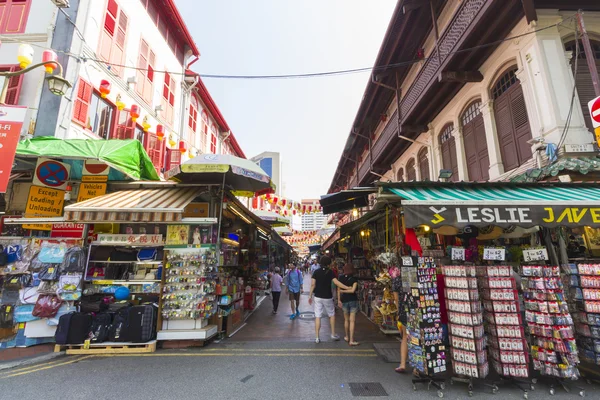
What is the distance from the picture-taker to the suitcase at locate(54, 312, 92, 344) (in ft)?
20.8

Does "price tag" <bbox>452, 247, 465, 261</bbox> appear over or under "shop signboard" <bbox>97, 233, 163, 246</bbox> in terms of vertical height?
under

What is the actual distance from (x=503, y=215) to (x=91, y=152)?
8917 millimetres

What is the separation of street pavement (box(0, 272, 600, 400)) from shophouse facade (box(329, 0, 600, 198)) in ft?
18.8

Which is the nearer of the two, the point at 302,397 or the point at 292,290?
the point at 302,397

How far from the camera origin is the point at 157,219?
21.5 feet

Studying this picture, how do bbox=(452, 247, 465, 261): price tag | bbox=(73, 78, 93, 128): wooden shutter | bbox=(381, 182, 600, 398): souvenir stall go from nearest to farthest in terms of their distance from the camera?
1. bbox=(381, 182, 600, 398): souvenir stall
2. bbox=(452, 247, 465, 261): price tag
3. bbox=(73, 78, 93, 128): wooden shutter

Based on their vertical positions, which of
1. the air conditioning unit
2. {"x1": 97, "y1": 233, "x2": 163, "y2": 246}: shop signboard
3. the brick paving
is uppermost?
the air conditioning unit

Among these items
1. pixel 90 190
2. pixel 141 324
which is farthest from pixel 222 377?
pixel 90 190

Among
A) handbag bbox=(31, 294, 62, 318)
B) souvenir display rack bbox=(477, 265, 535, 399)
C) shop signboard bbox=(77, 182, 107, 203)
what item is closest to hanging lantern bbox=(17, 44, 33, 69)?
shop signboard bbox=(77, 182, 107, 203)

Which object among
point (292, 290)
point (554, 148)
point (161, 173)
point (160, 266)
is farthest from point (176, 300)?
point (554, 148)

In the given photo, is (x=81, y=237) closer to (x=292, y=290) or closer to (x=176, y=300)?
(x=176, y=300)

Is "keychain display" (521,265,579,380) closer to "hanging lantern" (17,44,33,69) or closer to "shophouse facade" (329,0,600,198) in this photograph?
"shophouse facade" (329,0,600,198)

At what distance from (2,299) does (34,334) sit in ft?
3.74

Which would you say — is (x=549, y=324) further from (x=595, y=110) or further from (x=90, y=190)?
(x=90, y=190)
